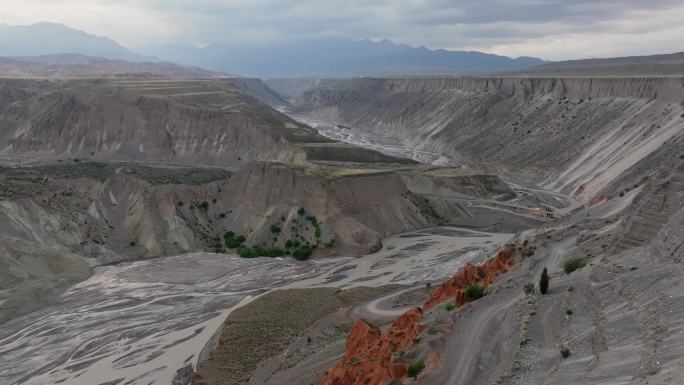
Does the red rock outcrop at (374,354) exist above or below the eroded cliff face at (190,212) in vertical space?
above

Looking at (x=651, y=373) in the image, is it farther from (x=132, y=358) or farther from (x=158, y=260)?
(x=158, y=260)

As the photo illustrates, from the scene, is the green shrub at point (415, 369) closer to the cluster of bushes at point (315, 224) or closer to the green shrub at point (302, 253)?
the green shrub at point (302, 253)

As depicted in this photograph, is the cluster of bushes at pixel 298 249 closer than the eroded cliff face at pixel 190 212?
No

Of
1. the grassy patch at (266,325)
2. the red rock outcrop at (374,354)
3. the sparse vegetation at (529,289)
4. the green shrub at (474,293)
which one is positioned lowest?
the grassy patch at (266,325)

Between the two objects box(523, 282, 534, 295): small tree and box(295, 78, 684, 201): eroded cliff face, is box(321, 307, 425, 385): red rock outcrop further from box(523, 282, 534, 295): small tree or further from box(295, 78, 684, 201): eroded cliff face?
box(295, 78, 684, 201): eroded cliff face

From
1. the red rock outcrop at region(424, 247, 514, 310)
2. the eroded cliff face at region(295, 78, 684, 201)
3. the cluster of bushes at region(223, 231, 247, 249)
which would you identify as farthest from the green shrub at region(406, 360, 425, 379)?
the eroded cliff face at region(295, 78, 684, 201)

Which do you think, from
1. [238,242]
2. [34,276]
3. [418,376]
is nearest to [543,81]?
[238,242]

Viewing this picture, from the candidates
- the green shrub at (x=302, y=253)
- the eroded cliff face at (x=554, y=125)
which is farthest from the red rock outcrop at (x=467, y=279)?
the eroded cliff face at (x=554, y=125)
